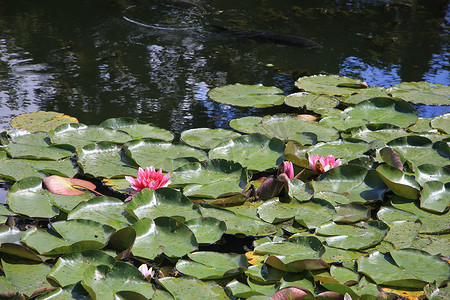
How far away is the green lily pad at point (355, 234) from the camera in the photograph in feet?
6.08

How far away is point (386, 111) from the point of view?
3129mm

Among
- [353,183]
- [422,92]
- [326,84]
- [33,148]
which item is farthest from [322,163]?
[422,92]

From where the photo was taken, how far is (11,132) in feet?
8.61

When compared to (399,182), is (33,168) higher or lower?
lower

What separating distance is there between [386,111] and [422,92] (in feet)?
2.15

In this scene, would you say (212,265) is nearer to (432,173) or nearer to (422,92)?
(432,173)

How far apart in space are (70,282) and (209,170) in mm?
978

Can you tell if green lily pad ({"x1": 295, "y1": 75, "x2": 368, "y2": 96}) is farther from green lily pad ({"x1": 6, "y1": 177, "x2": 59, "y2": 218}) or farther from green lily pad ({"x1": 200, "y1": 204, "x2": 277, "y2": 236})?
green lily pad ({"x1": 6, "y1": 177, "x2": 59, "y2": 218})

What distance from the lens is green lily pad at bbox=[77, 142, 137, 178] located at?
7.66 feet

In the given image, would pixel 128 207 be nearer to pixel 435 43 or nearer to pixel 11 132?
pixel 11 132

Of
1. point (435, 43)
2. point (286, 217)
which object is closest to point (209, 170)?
point (286, 217)

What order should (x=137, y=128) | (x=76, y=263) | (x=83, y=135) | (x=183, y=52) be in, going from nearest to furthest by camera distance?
(x=76, y=263) < (x=83, y=135) < (x=137, y=128) < (x=183, y=52)

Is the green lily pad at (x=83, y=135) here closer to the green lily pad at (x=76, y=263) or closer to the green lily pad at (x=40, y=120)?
the green lily pad at (x=40, y=120)

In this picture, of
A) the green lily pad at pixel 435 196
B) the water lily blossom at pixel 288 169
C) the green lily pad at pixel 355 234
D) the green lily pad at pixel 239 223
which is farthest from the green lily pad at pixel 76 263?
the green lily pad at pixel 435 196
